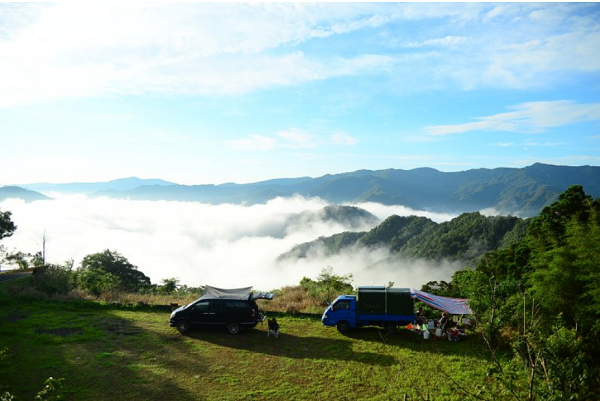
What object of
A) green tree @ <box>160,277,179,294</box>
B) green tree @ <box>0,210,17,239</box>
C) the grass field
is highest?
green tree @ <box>0,210,17,239</box>

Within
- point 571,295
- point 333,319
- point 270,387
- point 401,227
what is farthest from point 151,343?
point 401,227

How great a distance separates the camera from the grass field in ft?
39.2

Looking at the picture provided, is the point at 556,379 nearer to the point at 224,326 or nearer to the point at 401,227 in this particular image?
the point at 224,326

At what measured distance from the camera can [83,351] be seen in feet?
48.9

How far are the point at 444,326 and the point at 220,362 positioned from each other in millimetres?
10709

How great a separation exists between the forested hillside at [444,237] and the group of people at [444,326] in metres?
44.7

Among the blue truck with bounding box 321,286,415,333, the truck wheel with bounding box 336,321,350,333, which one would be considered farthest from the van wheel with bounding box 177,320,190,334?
the truck wheel with bounding box 336,321,350,333

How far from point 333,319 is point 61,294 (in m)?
18.6

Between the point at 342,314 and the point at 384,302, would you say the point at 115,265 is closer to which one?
the point at 342,314

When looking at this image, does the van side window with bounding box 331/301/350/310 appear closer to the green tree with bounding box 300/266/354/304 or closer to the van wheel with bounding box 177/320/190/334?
the green tree with bounding box 300/266/354/304

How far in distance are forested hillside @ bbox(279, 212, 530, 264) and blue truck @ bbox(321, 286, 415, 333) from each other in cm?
4655

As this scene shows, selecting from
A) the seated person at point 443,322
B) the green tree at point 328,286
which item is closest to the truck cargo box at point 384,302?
the seated person at point 443,322

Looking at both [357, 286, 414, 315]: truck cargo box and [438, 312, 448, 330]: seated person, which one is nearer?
[438, 312, 448, 330]: seated person

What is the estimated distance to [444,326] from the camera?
17422 mm
